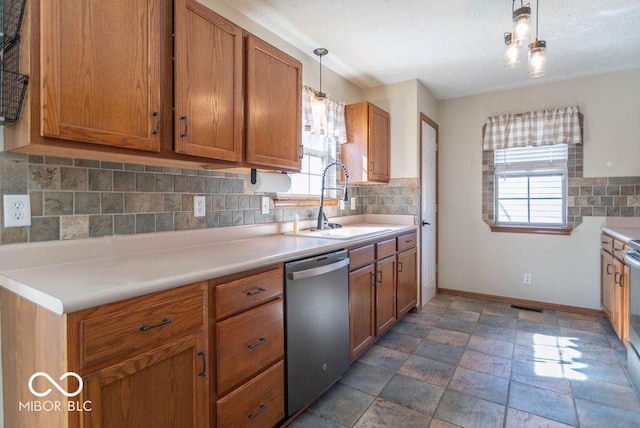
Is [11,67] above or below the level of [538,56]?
below

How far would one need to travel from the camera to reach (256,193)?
2299 mm

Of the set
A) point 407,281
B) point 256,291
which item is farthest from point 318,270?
point 407,281

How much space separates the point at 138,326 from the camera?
1.02 m

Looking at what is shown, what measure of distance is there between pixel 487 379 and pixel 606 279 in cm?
180

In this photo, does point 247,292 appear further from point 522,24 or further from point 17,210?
point 522,24

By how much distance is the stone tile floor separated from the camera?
176 cm

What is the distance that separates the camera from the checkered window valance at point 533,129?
10.7 feet

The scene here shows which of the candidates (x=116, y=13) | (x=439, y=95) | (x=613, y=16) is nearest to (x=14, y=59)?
(x=116, y=13)

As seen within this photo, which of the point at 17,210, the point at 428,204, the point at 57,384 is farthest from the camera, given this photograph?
the point at 428,204

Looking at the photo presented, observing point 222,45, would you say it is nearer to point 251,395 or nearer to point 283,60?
point 283,60

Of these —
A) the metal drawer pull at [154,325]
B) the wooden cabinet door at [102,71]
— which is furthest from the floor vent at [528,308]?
the wooden cabinet door at [102,71]

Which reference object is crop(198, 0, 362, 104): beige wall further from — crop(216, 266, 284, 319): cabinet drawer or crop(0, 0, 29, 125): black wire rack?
crop(216, 266, 284, 319): cabinet drawer

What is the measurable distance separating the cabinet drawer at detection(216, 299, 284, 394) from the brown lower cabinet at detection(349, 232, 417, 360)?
73 cm

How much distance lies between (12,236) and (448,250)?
3937mm
